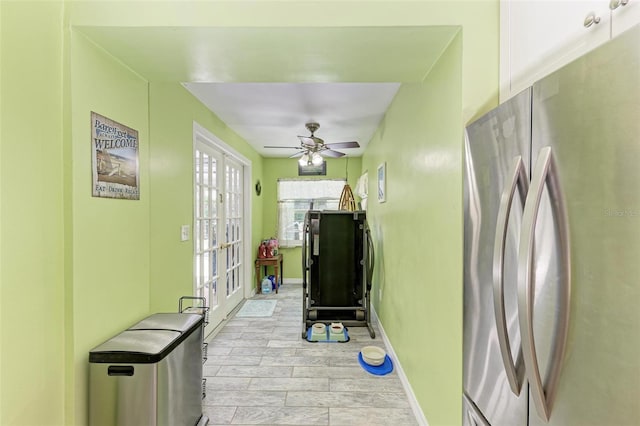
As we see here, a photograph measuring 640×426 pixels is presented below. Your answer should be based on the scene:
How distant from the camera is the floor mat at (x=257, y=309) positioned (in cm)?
391

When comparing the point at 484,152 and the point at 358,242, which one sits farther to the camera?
the point at 358,242

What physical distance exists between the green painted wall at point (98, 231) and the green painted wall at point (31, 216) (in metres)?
0.06

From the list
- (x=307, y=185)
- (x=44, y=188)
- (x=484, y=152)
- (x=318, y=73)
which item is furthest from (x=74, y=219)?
(x=307, y=185)

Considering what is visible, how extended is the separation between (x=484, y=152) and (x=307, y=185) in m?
4.57

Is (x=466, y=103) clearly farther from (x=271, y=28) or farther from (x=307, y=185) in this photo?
(x=307, y=185)

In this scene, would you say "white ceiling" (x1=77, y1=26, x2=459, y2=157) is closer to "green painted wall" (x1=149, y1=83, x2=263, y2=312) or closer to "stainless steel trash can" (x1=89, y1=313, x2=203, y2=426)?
"green painted wall" (x1=149, y1=83, x2=263, y2=312)

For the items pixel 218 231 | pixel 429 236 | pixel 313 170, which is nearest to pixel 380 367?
pixel 429 236

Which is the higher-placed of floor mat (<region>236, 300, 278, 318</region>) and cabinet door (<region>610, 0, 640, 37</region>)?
cabinet door (<region>610, 0, 640, 37</region>)

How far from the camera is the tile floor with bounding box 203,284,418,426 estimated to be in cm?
200

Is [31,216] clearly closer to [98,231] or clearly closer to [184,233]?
[98,231]

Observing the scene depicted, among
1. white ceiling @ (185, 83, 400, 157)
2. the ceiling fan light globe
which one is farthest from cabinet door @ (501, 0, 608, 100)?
the ceiling fan light globe

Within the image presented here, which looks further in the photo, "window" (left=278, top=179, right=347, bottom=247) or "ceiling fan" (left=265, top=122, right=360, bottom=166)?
"window" (left=278, top=179, right=347, bottom=247)

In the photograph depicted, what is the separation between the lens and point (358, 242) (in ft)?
12.5

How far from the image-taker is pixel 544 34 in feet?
3.19
